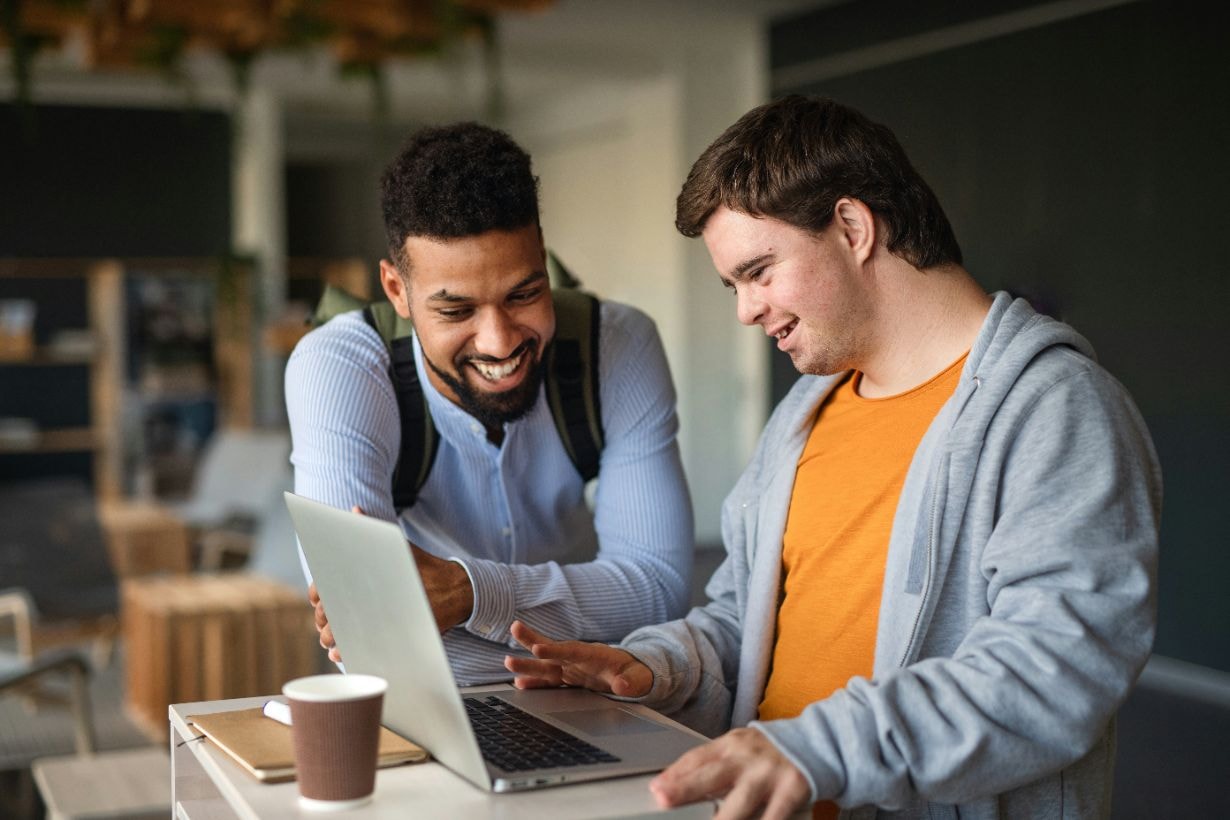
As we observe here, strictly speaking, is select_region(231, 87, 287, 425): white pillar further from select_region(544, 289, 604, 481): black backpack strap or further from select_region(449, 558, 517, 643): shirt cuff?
select_region(449, 558, 517, 643): shirt cuff

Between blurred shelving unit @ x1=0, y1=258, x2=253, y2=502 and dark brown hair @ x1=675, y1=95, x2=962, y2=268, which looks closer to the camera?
dark brown hair @ x1=675, y1=95, x2=962, y2=268

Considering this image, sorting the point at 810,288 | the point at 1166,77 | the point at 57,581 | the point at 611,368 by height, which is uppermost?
the point at 1166,77

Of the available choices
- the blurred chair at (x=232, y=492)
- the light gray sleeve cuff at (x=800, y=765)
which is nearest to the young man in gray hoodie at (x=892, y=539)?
the light gray sleeve cuff at (x=800, y=765)

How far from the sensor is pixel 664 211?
891 cm

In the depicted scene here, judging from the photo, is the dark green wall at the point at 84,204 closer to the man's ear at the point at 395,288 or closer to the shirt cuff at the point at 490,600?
the man's ear at the point at 395,288

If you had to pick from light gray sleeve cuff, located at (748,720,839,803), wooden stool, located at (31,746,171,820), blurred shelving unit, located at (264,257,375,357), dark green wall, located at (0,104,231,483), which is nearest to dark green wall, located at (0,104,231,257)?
A: dark green wall, located at (0,104,231,483)

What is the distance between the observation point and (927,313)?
157cm

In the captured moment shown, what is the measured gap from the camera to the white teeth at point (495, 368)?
5.87 ft

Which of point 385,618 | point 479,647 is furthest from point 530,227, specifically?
point 385,618

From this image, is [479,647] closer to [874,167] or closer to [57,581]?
[874,167]

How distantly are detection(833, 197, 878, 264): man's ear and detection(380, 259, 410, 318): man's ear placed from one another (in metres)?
0.63

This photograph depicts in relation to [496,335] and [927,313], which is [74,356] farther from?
[927,313]

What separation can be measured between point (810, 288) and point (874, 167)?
0.16 meters

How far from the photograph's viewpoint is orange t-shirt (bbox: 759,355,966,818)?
1.55 meters
